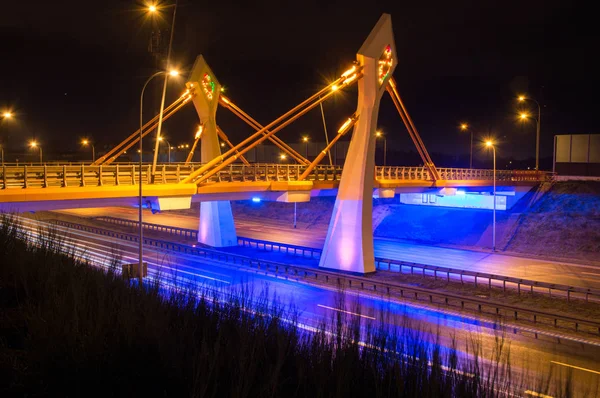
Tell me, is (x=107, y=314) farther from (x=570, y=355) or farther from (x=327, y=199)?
(x=327, y=199)

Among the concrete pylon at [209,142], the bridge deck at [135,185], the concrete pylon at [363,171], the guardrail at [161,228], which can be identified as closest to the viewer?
the bridge deck at [135,185]

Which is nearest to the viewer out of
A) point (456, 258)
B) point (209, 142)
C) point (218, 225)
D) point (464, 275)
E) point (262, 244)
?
point (464, 275)

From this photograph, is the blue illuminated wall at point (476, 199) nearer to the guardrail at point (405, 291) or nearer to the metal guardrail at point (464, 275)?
the metal guardrail at point (464, 275)

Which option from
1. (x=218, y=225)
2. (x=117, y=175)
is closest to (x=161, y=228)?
(x=218, y=225)

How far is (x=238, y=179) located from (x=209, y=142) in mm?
6915

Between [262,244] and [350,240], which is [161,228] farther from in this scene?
[350,240]

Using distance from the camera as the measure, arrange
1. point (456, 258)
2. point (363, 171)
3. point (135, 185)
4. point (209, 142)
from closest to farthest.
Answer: point (135, 185) → point (363, 171) → point (209, 142) → point (456, 258)

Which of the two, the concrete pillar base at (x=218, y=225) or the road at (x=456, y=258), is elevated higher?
the concrete pillar base at (x=218, y=225)

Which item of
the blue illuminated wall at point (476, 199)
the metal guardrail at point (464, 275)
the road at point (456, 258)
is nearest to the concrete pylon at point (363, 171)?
the metal guardrail at point (464, 275)

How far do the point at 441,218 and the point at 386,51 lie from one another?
26043 millimetres

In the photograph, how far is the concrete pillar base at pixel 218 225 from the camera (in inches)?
1549

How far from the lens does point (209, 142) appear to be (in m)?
37.9

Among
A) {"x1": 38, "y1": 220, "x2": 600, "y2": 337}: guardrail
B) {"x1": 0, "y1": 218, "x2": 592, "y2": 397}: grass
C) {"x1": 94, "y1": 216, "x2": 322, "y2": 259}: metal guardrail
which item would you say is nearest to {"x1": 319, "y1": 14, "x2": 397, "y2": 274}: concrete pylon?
{"x1": 38, "y1": 220, "x2": 600, "y2": 337}: guardrail

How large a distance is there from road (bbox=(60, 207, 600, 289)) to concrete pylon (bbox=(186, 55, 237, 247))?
8.52 m
